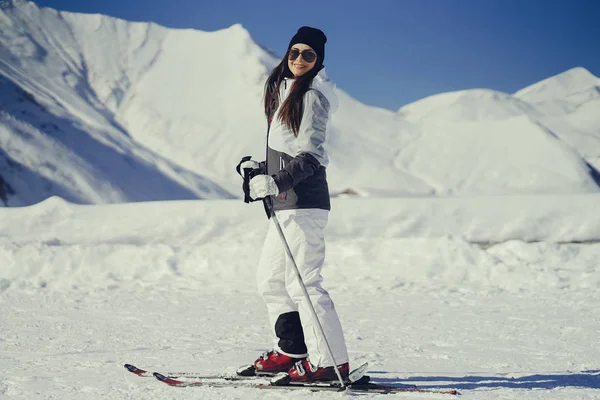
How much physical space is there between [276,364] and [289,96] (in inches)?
53.2

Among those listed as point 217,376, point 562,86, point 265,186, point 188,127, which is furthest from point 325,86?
point 562,86

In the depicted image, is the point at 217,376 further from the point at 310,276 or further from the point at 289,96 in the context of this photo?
the point at 289,96

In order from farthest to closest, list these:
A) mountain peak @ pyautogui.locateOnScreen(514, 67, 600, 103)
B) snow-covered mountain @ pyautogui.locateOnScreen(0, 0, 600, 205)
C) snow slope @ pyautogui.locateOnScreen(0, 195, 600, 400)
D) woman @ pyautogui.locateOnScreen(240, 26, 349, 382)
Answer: mountain peak @ pyautogui.locateOnScreen(514, 67, 600, 103) → snow-covered mountain @ pyautogui.locateOnScreen(0, 0, 600, 205) → snow slope @ pyautogui.locateOnScreen(0, 195, 600, 400) → woman @ pyautogui.locateOnScreen(240, 26, 349, 382)

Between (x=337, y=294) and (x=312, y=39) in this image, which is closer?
(x=312, y=39)

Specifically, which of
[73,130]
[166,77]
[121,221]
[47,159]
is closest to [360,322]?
[121,221]

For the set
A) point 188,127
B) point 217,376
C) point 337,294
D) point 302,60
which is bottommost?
point 217,376

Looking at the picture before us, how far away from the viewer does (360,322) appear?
15.8 feet

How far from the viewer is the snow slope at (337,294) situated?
3287 mm

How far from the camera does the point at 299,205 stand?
291cm

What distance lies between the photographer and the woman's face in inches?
120

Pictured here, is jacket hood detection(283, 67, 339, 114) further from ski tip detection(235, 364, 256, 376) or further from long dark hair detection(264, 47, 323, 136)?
ski tip detection(235, 364, 256, 376)

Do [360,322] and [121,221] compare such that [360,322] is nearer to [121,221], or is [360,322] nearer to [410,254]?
[410,254]

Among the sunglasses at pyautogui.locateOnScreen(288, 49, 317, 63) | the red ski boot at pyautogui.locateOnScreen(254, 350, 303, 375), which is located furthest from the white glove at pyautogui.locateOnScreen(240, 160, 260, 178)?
the red ski boot at pyautogui.locateOnScreen(254, 350, 303, 375)

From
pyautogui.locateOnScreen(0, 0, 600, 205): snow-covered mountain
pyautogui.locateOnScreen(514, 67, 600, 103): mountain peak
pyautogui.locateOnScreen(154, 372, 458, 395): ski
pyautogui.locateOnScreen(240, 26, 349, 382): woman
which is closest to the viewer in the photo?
pyautogui.locateOnScreen(154, 372, 458, 395): ski
